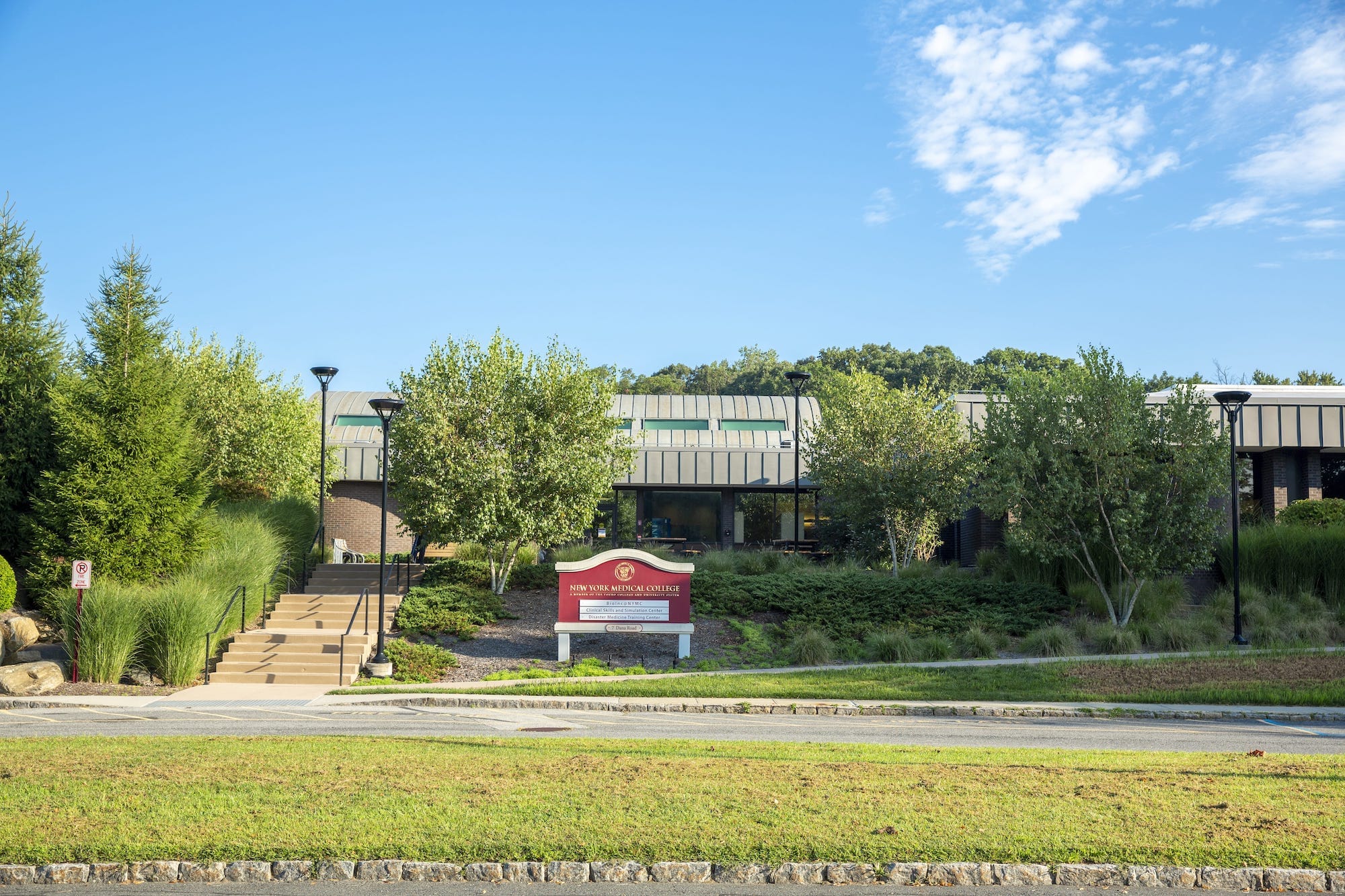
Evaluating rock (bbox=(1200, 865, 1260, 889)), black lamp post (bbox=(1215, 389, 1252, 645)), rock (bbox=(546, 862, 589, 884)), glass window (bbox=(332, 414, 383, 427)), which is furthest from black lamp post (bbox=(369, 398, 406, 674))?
glass window (bbox=(332, 414, 383, 427))

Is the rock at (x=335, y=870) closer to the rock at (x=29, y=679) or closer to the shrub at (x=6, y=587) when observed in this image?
the rock at (x=29, y=679)

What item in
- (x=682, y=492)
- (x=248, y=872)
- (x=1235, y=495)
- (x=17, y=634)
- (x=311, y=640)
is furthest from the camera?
(x=682, y=492)

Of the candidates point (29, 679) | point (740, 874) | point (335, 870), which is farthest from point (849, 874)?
point (29, 679)

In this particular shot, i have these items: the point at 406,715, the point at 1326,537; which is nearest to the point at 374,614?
the point at 406,715

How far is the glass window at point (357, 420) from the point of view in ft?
136

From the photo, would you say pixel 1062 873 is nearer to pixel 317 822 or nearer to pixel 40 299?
pixel 317 822

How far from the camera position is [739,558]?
2617cm

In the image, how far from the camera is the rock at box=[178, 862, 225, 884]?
Result: 6.36 metres

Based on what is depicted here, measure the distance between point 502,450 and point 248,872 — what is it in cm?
1713

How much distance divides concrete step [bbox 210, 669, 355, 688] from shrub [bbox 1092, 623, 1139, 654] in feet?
46.7

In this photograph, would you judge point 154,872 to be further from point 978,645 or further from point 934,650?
Answer: point 978,645

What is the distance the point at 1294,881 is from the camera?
627 cm

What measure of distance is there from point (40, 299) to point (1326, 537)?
30.6m

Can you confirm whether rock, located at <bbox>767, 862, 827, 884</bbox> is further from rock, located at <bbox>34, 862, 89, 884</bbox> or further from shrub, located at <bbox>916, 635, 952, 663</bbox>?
shrub, located at <bbox>916, 635, 952, 663</bbox>
